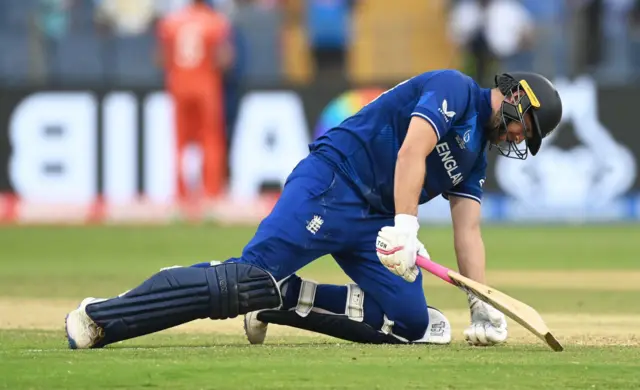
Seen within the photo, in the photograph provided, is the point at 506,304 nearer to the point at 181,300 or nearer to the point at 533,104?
the point at 533,104

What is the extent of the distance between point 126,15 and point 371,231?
11631 mm

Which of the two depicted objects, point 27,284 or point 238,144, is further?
point 238,144

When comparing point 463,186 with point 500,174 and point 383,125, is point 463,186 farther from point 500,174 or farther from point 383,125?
point 500,174

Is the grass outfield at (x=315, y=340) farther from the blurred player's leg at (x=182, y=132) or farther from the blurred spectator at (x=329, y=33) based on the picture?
the blurred spectator at (x=329, y=33)

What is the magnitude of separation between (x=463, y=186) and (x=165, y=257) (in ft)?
19.8

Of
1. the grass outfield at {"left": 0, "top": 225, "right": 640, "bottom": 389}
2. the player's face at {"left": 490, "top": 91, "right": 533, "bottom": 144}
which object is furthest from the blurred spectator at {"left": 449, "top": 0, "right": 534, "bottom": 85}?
the player's face at {"left": 490, "top": 91, "right": 533, "bottom": 144}

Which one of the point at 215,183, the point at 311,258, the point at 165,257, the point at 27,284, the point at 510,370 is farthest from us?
the point at 215,183

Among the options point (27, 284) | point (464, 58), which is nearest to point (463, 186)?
point (27, 284)

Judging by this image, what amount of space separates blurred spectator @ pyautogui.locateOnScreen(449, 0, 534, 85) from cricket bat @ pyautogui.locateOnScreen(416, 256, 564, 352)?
36.8 ft

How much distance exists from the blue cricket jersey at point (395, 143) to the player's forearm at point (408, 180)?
1.20 ft

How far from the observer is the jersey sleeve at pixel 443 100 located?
19.1ft

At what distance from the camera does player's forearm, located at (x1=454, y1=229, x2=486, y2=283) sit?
21.1 feet

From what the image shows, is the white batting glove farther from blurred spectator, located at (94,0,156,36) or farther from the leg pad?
blurred spectator, located at (94,0,156,36)

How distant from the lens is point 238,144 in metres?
16.0
